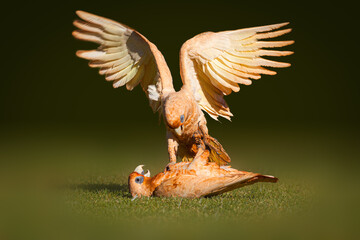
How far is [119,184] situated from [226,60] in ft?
6.14

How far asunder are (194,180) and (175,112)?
666 mm

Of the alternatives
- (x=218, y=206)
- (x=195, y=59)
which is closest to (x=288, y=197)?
(x=218, y=206)

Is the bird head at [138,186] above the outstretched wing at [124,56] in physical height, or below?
below

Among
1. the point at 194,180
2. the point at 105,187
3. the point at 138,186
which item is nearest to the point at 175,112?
the point at 194,180

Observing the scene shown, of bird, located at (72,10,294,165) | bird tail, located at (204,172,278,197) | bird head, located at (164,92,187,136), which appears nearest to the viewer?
bird tail, located at (204,172,278,197)

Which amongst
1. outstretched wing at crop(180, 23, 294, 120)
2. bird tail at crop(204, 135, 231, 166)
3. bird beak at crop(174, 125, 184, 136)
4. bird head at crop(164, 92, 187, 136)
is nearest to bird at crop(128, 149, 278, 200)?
bird tail at crop(204, 135, 231, 166)

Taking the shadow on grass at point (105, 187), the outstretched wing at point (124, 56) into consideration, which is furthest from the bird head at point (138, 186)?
the outstretched wing at point (124, 56)

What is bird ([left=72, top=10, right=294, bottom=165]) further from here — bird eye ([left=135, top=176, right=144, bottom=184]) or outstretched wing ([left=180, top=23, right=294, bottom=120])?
bird eye ([left=135, top=176, right=144, bottom=184])

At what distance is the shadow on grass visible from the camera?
5.81 m

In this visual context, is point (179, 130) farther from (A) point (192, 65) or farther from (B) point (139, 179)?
(A) point (192, 65)

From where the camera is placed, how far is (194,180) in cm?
512

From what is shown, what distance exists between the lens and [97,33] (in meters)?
5.77

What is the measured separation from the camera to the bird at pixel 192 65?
5.68 m

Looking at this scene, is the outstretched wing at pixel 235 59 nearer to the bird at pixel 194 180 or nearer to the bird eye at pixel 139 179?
the bird at pixel 194 180
